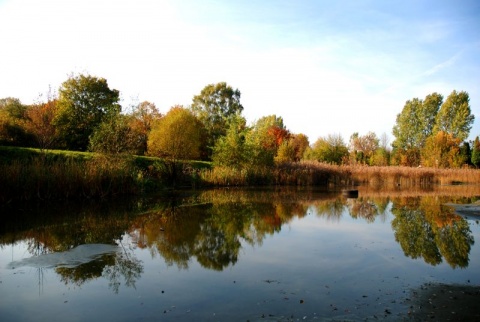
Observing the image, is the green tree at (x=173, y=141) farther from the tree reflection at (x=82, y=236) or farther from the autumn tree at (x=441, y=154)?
the autumn tree at (x=441, y=154)

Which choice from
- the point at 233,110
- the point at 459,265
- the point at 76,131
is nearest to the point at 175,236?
the point at 459,265

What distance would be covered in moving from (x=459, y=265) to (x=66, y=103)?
113 ft

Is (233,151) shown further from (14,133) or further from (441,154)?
(441,154)

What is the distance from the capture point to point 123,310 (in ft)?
13.2

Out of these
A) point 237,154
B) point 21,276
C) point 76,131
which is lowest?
point 21,276

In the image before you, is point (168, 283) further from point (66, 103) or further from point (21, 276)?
point (66, 103)

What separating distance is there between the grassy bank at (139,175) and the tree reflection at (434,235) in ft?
33.3

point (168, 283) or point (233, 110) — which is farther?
point (233, 110)

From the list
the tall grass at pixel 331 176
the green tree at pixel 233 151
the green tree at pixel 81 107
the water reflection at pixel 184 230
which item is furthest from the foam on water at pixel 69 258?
the green tree at pixel 81 107

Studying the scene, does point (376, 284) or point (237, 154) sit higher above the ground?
point (237, 154)

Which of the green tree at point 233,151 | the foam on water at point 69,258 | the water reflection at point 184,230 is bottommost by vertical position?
the foam on water at point 69,258

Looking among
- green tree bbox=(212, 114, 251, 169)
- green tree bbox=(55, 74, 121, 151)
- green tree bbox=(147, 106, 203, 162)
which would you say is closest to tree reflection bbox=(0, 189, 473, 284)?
green tree bbox=(212, 114, 251, 169)

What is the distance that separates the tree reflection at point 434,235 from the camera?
21.3 ft

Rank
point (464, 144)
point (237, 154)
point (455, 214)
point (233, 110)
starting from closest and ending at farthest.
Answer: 1. point (455, 214)
2. point (237, 154)
3. point (464, 144)
4. point (233, 110)
